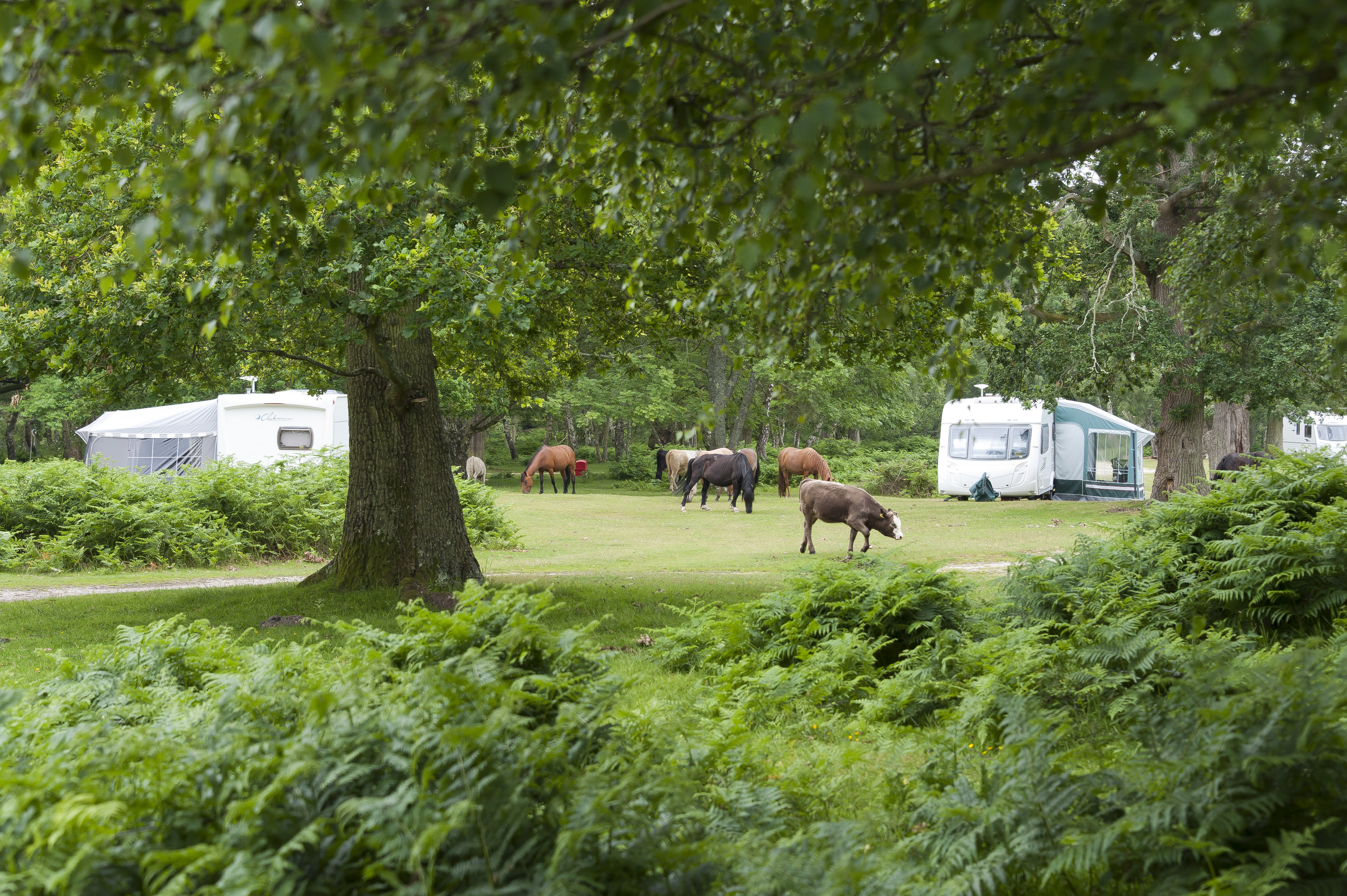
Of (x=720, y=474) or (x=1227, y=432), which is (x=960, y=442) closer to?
(x=1227, y=432)

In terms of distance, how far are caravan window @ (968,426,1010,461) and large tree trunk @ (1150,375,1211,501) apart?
729 cm

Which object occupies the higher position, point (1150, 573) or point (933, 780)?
point (1150, 573)

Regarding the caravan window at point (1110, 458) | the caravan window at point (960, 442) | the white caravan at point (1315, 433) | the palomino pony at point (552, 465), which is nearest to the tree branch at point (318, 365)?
the palomino pony at point (552, 465)

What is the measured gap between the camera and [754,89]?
3482 millimetres

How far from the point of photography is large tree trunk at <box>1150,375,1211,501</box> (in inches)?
952

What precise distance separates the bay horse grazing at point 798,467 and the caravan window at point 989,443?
4.79 metres

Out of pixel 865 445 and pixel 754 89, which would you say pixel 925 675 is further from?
pixel 865 445

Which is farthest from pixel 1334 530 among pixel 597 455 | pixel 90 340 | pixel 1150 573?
pixel 597 455

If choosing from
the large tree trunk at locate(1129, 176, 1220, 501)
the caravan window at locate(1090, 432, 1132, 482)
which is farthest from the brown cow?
the caravan window at locate(1090, 432, 1132, 482)

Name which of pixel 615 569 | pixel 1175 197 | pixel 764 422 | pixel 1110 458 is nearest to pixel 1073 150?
pixel 615 569

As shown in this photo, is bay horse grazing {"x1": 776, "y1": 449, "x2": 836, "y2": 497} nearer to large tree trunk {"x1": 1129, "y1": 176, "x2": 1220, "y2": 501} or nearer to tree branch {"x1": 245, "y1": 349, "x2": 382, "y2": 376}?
large tree trunk {"x1": 1129, "y1": 176, "x2": 1220, "y2": 501}

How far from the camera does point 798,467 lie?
111 feet

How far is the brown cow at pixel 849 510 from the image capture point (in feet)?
54.0

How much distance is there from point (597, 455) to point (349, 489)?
42368mm
